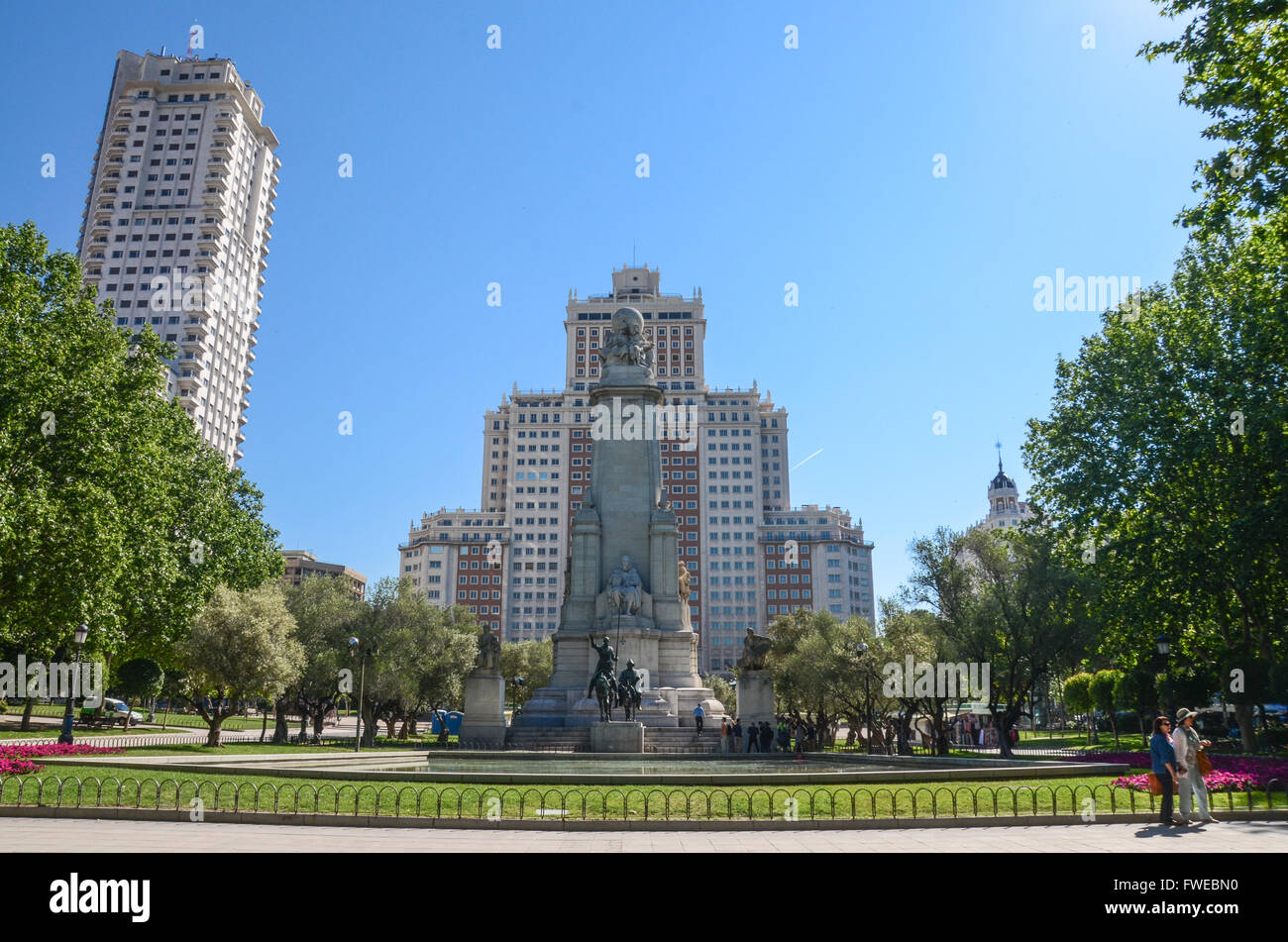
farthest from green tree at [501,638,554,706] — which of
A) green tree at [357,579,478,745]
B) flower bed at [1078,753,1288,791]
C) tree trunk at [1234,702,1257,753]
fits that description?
flower bed at [1078,753,1288,791]

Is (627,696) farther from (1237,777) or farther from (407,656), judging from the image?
(407,656)

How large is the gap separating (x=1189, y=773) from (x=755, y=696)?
20.4 metres

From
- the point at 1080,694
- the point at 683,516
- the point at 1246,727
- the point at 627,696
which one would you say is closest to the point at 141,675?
the point at 627,696

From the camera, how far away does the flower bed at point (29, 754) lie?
61.6 feet

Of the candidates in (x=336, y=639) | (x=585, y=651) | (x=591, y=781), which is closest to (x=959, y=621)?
(x=585, y=651)

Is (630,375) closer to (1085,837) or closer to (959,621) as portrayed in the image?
(959,621)

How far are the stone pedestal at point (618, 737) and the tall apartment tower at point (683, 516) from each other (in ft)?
331

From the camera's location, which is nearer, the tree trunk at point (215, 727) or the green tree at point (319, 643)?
the tree trunk at point (215, 727)

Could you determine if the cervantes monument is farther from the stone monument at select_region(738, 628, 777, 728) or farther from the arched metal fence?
the arched metal fence

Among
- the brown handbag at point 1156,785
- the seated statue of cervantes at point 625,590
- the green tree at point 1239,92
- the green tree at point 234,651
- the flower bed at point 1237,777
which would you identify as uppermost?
the green tree at point 1239,92

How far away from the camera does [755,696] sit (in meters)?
34.2

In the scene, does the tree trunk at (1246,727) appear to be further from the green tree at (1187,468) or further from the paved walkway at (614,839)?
the paved walkway at (614,839)

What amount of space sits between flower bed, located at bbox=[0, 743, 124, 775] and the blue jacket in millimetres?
21227

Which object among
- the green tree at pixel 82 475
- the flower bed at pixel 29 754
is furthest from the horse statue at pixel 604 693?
the green tree at pixel 82 475
